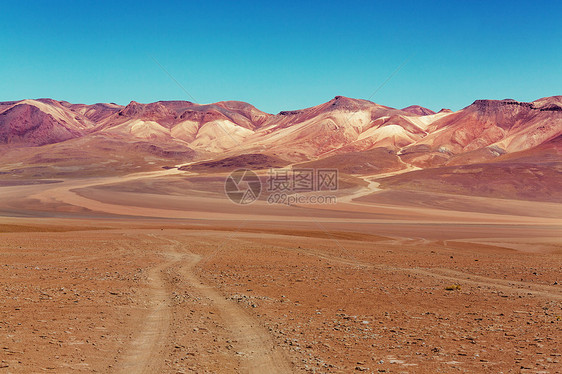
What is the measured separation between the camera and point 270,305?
11500mm

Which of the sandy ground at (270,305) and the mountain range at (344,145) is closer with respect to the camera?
the sandy ground at (270,305)

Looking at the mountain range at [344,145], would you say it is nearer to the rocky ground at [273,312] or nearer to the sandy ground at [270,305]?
the sandy ground at [270,305]

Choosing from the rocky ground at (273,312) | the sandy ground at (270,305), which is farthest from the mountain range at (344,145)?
the rocky ground at (273,312)

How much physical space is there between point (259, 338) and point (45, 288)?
7.07 m

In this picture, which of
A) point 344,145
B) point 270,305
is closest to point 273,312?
point 270,305

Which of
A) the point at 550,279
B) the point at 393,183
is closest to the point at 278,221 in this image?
the point at 550,279

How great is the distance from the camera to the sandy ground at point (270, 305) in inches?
302

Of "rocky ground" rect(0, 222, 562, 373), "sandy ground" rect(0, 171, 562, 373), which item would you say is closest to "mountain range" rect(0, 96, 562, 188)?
"sandy ground" rect(0, 171, 562, 373)

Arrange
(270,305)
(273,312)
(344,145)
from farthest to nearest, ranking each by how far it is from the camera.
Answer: (344,145)
(270,305)
(273,312)

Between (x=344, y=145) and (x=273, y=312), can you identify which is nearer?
(x=273, y=312)

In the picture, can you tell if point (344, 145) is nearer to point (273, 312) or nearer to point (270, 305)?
point (270, 305)

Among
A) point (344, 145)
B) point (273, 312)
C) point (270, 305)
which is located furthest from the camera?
point (344, 145)

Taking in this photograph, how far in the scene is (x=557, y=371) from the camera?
7.21 m

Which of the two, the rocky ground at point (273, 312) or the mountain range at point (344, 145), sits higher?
the mountain range at point (344, 145)
